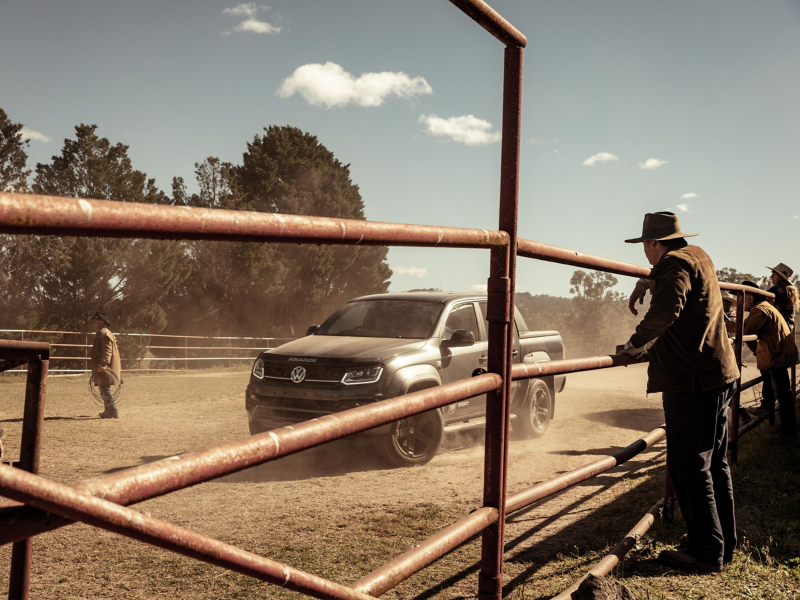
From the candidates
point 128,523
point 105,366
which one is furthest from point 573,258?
point 105,366

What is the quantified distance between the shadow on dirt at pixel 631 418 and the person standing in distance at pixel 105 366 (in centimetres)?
756

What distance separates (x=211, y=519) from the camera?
442cm

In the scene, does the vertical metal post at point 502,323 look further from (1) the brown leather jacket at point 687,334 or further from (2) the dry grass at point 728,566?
(1) the brown leather jacket at point 687,334

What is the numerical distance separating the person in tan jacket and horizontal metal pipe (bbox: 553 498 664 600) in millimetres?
3794

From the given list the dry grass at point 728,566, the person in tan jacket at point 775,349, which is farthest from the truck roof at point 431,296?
the dry grass at point 728,566

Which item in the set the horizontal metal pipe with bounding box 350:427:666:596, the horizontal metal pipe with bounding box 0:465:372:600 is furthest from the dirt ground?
the horizontal metal pipe with bounding box 0:465:372:600

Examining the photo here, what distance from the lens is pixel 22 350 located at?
1752 millimetres

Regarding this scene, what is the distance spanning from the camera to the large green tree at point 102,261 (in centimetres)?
2492

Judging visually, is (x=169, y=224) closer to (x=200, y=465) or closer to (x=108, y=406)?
(x=200, y=465)

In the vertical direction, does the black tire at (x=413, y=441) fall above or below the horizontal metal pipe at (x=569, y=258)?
below

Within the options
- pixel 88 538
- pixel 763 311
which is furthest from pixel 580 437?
pixel 88 538

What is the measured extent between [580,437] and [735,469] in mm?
3040

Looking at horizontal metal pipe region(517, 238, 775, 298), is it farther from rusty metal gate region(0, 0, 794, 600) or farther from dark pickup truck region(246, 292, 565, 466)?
dark pickup truck region(246, 292, 565, 466)

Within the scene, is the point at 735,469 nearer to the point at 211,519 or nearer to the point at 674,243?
the point at 674,243
